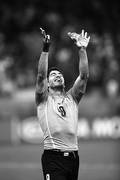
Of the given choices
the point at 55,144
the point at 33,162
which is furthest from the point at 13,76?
the point at 55,144

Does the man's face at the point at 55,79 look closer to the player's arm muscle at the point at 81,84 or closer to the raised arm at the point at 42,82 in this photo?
the raised arm at the point at 42,82

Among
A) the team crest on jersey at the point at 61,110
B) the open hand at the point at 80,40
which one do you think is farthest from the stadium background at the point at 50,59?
the team crest on jersey at the point at 61,110

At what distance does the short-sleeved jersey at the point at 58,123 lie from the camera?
8.12m

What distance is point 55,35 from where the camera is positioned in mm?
24859

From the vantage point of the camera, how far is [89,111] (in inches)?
859

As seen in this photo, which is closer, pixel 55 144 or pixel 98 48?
pixel 55 144

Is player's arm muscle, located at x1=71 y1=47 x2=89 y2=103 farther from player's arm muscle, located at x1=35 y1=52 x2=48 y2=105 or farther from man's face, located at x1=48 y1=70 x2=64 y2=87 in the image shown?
player's arm muscle, located at x1=35 y1=52 x2=48 y2=105

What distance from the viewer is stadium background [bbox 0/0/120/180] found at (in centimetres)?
2130

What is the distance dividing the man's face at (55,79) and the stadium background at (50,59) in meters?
12.4

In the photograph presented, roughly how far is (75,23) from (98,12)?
0.99m

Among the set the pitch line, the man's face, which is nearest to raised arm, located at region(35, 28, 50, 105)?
the man's face

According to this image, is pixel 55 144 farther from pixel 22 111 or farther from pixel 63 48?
pixel 63 48

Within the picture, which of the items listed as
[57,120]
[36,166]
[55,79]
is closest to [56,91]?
[55,79]

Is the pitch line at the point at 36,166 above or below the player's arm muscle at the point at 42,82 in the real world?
below
